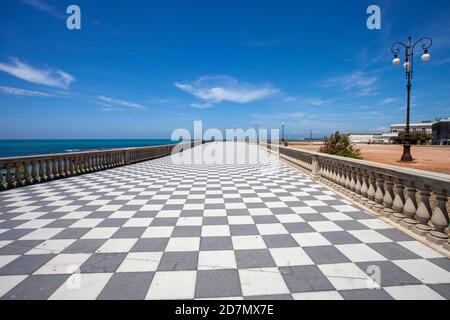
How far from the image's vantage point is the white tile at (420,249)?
2693 millimetres

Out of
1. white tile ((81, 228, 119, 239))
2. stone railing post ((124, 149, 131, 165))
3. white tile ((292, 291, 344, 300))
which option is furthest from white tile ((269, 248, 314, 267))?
stone railing post ((124, 149, 131, 165))

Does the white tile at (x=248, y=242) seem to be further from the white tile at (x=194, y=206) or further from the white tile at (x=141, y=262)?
the white tile at (x=194, y=206)

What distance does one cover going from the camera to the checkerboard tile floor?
2107 mm

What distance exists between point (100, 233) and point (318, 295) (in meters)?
3.08

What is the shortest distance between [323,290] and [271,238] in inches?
45.8

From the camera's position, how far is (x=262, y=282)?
7.25ft

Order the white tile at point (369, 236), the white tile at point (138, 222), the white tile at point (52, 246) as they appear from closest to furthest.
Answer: the white tile at point (52, 246), the white tile at point (369, 236), the white tile at point (138, 222)

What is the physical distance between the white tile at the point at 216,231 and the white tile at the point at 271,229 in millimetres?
527

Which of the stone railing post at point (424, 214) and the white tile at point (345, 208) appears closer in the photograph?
the stone railing post at point (424, 214)

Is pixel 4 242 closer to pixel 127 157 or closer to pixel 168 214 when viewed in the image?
pixel 168 214

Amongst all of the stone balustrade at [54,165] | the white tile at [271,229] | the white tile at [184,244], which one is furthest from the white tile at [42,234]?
the stone balustrade at [54,165]
